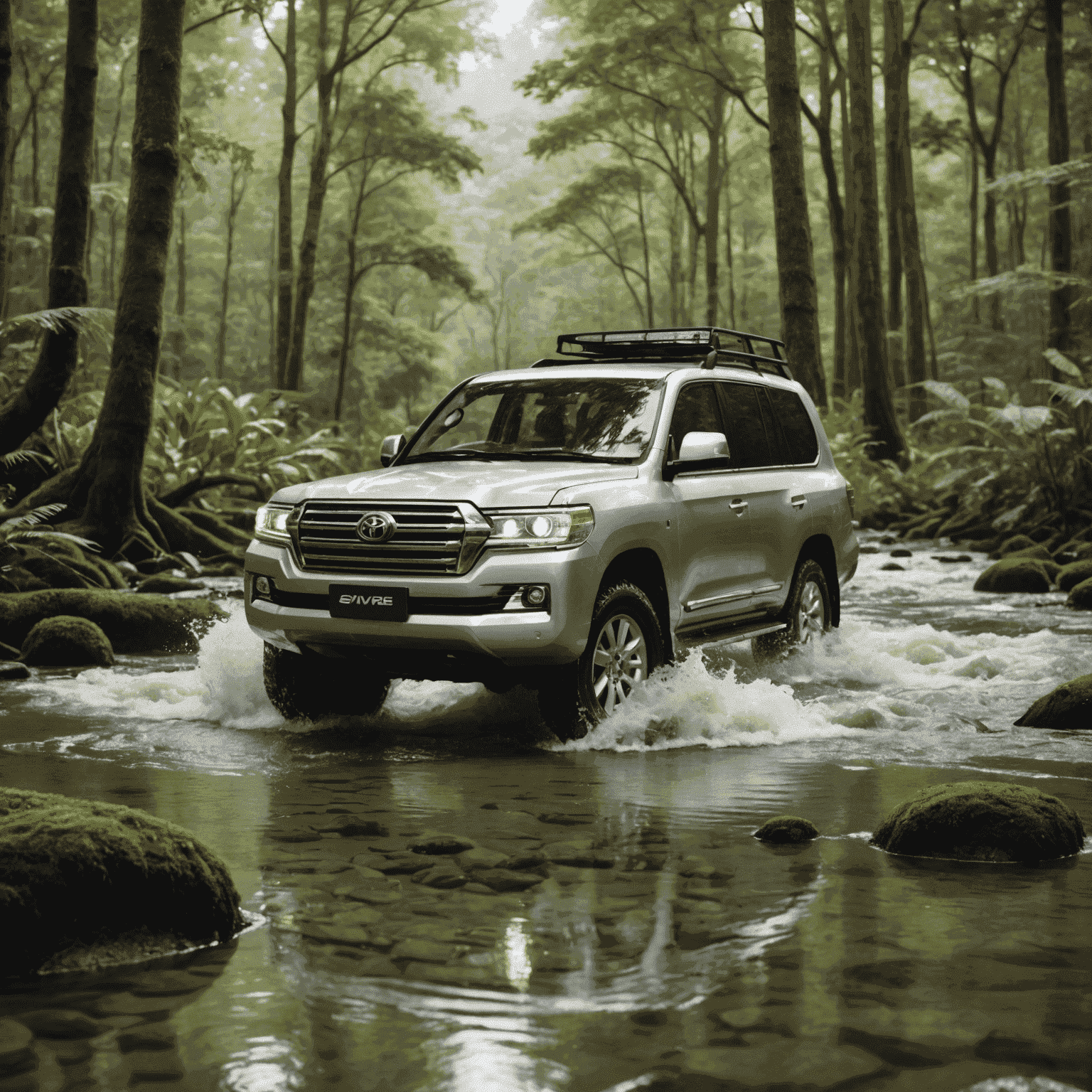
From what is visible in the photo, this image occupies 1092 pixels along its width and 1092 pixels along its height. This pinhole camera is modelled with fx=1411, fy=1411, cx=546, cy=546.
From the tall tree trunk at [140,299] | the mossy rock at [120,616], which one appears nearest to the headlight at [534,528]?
the mossy rock at [120,616]

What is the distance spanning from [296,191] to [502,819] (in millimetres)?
48110

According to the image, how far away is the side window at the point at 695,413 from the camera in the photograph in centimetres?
777

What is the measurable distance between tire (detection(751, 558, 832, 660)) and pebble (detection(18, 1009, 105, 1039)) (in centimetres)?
634

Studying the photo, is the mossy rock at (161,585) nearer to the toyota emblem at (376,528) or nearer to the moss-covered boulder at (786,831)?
the toyota emblem at (376,528)

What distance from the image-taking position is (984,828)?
468 cm

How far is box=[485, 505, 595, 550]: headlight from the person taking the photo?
6379 millimetres

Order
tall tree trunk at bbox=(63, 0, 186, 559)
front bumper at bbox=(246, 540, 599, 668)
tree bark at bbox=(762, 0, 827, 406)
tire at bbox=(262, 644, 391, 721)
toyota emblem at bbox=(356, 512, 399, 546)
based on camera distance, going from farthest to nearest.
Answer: tree bark at bbox=(762, 0, 827, 406)
tall tree trunk at bbox=(63, 0, 186, 559)
tire at bbox=(262, 644, 391, 721)
toyota emblem at bbox=(356, 512, 399, 546)
front bumper at bbox=(246, 540, 599, 668)

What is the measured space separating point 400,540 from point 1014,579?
30.1 ft

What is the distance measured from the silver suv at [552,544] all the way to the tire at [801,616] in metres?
0.04

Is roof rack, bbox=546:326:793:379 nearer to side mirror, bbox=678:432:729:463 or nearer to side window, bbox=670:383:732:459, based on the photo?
side window, bbox=670:383:732:459

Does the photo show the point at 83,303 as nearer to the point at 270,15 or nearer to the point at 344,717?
the point at 344,717

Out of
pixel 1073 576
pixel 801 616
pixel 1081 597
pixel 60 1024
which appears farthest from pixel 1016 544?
pixel 60 1024

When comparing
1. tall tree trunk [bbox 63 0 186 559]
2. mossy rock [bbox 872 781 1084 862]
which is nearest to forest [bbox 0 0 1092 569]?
tall tree trunk [bbox 63 0 186 559]

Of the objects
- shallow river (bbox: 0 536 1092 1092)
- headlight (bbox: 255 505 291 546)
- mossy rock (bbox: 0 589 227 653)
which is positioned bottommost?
shallow river (bbox: 0 536 1092 1092)
